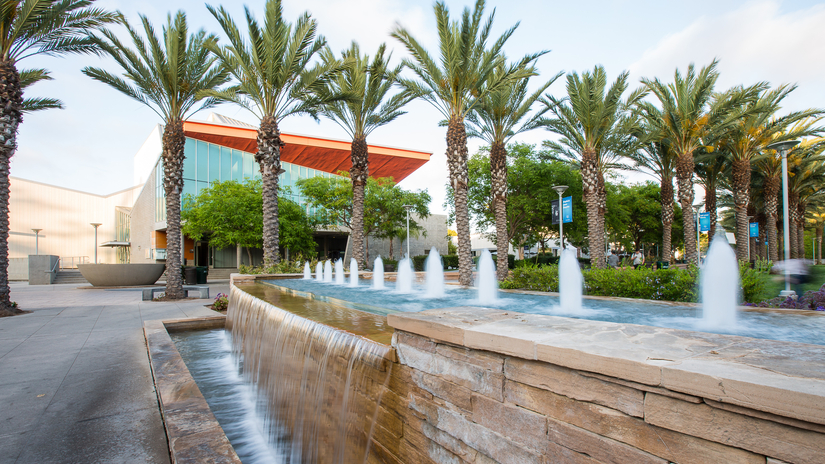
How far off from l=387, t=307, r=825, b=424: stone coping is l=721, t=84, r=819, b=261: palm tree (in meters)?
23.2

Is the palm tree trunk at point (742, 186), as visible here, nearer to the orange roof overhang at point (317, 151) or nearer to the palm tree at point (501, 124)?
the palm tree at point (501, 124)

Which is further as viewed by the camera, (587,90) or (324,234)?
(324,234)

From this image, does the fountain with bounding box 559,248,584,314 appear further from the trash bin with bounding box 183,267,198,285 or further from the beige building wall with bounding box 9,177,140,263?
the beige building wall with bounding box 9,177,140,263

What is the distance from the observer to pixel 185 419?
3650 millimetres

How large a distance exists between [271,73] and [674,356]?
1490 cm

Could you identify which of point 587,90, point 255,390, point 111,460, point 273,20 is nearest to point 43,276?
point 273,20

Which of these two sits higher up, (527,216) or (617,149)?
(617,149)

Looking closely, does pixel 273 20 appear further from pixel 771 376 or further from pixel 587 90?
pixel 771 376

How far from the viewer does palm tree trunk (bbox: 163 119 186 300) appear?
15211mm

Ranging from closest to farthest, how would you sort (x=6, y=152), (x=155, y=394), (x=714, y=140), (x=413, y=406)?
(x=413, y=406)
(x=155, y=394)
(x=6, y=152)
(x=714, y=140)

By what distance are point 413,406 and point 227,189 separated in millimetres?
26833

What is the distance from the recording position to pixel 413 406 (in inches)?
120

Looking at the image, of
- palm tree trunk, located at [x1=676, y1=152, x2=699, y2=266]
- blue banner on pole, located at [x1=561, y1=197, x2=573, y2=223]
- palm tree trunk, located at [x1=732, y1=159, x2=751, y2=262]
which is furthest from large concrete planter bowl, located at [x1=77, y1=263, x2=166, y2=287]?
palm tree trunk, located at [x1=732, y1=159, x2=751, y2=262]

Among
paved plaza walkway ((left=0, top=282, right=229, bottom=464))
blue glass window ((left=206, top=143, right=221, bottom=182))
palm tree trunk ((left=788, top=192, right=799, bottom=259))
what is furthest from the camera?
blue glass window ((left=206, top=143, right=221, bottom=182))
